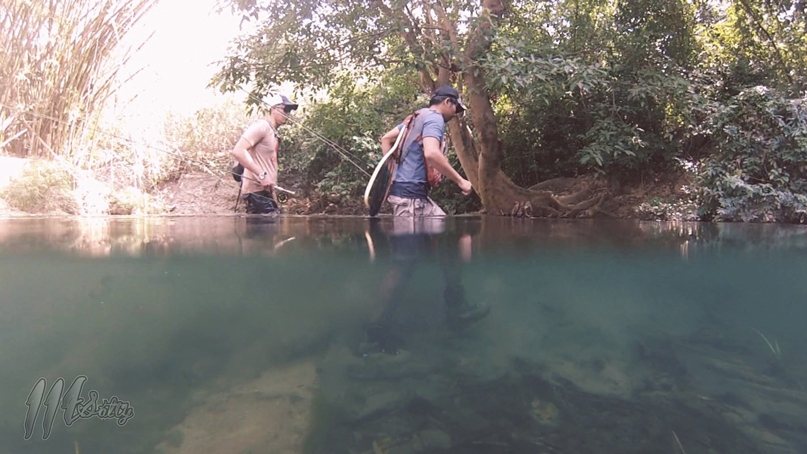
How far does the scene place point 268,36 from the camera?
23.5 feet

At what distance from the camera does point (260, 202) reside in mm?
5137

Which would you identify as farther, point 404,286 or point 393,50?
point 393,50

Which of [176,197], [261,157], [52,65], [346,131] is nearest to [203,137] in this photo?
[176,197]

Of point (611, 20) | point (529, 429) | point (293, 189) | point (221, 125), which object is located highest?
point (611, 20)

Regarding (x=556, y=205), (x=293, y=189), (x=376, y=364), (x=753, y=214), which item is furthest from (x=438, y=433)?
(x=293, y=189)

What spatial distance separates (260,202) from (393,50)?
9.94 feet

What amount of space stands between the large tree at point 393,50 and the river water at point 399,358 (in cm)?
435

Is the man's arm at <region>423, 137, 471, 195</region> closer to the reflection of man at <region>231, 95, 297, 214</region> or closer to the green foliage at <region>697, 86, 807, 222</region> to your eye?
the reflection of man at <region>231, 95, 297, 214</region>

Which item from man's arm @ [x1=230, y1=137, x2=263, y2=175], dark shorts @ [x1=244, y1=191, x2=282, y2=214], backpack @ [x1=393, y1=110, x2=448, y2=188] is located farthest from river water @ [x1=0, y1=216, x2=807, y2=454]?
dark shorts @ [x1=244, y1=191, x2=282, y2=214]

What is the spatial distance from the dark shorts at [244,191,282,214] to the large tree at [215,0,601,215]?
2.23 meters

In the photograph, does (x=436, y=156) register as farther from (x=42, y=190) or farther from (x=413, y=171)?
(x=42, y=190)

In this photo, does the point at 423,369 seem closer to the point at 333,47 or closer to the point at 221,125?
the point at 333,47

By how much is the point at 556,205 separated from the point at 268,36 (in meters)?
4.50

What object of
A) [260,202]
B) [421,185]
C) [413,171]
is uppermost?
[413,171]
